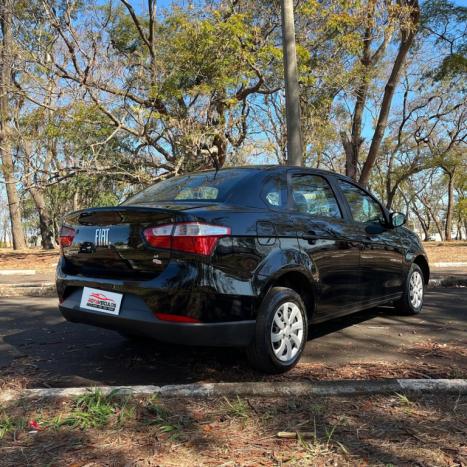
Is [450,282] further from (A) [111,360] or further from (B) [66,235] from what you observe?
(B) [66,235]

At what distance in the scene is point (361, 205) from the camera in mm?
5078

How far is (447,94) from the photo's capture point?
25828 millimetres

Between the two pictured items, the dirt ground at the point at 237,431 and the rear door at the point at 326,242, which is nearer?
the dirt ground at the point at 237,431

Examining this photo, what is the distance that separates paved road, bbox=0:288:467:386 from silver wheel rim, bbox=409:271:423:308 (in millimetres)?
195

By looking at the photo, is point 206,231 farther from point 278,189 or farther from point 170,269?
point 278,189

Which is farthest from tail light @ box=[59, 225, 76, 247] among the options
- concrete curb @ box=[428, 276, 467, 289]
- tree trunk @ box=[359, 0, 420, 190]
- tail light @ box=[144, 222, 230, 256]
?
tree trunk @ box=[359, 0, 420, 190]

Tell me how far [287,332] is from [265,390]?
24.9 inches

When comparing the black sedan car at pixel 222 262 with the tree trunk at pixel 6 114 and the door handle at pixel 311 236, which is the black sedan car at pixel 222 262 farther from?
the tree trunk at pixel 6 114

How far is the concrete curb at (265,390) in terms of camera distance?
315cm

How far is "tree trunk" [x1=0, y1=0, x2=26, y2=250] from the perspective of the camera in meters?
14.0

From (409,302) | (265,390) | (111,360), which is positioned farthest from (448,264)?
(265,390)

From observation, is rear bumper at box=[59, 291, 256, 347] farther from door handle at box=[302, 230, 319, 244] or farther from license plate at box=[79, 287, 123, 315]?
door handle at box=[302, 230, 319, 244]

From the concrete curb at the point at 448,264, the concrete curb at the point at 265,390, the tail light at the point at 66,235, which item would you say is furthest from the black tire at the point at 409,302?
the concrete curb at the point at 448,264

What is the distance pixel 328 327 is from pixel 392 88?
10.1 meters
